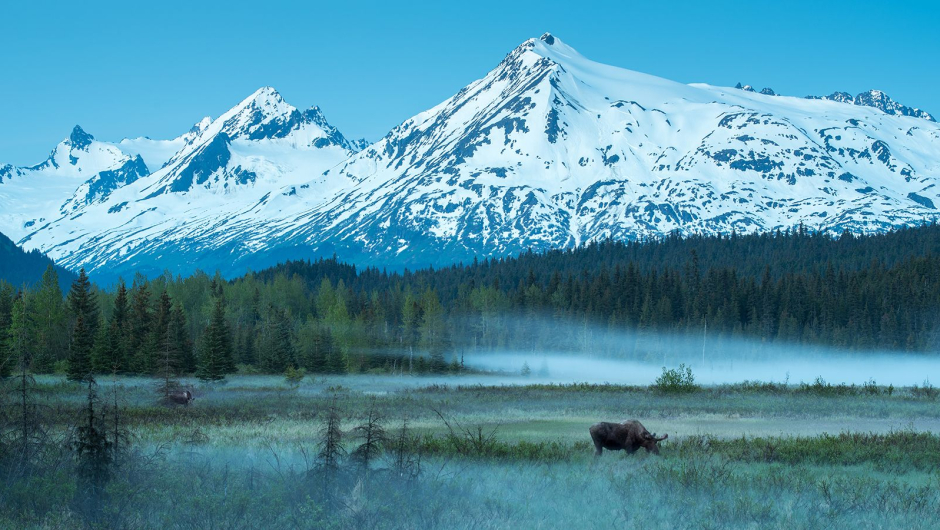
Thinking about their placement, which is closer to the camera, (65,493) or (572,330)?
(65,493)

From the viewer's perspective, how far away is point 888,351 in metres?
115

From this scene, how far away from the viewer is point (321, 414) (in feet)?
118

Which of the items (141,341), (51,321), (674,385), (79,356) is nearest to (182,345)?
(141,341)

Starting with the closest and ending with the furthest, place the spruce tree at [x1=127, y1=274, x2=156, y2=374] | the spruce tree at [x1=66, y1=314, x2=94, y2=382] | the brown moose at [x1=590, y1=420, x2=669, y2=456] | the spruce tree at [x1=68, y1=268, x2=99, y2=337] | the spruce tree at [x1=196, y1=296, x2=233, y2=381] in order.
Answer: the brown moose at [x1=590, y1=420, x2=669, y2=456] < the spruce tree at [x1=66, y1=314, x2=94, y2=382] < the spruce tree at [x1=196, y1=296, x2=233, y2=381] < the spruce tree at [x1=127, y1=274, x2=156, y2=374] < the spruce tree at [x1=68, y1=268, x2=99, y2=337]

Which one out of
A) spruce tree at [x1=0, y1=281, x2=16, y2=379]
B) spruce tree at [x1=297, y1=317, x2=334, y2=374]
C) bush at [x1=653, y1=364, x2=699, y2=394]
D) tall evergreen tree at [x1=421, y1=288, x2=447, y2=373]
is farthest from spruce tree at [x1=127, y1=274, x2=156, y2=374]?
bush at [x1=653, y1=364, x2=699, y2=394]

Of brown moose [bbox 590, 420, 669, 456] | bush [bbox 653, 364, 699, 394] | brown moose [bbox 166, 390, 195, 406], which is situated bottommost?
brown moose [bbox 166, 390, 195, 406]

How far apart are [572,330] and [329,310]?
3480 centimetres

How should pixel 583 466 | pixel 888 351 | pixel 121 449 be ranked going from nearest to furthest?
pixel 121 449 < pixel 583 466 < pixel 888 351

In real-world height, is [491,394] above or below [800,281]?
below

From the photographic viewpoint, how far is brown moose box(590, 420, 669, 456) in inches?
893

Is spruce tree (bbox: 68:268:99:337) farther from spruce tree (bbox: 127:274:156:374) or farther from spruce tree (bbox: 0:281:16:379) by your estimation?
spruce tree (bbox: 0:281:16:379)

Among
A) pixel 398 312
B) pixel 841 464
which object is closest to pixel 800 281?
pixel 398 312

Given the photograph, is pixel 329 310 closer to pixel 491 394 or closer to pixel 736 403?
pixel 491 394

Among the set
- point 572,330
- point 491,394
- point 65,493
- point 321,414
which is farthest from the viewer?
point 572,330
